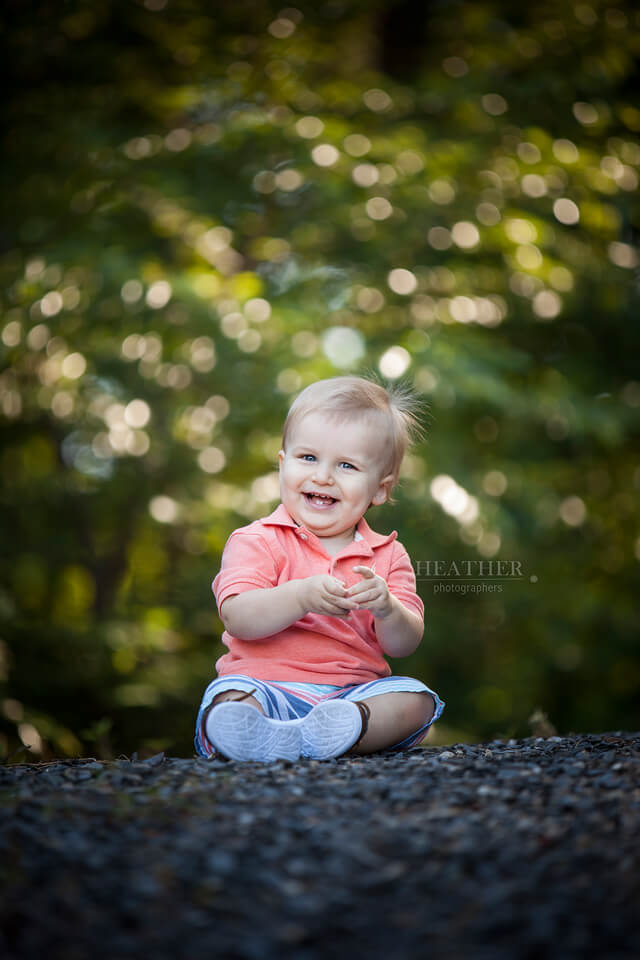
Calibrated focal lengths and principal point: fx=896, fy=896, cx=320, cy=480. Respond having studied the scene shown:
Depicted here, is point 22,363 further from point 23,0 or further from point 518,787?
point 518,787

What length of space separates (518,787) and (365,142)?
4860 millimetres

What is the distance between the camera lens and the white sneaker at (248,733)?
2.20m

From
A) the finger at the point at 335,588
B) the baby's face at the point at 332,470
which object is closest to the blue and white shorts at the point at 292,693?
the finger at the point at 335,588

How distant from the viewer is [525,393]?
17.9 feet

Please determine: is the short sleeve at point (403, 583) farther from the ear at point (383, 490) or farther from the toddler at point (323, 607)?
the ear at point (383, 490)

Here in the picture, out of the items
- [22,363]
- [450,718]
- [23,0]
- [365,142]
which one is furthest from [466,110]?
[450,718]

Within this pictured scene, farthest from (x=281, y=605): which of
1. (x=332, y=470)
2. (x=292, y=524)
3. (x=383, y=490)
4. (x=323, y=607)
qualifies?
(x=383, y=490)

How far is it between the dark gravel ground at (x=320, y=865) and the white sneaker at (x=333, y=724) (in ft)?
0.84

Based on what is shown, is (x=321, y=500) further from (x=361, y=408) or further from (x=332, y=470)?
(x=361, y=408)

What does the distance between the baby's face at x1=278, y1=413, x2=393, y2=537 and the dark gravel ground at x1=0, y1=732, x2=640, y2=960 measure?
0.81 meters

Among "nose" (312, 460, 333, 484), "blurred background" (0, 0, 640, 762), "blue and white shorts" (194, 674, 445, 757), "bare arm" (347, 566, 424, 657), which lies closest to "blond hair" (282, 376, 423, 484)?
"nose" (312, 460, 333, 484)

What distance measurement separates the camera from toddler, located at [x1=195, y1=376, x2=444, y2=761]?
7.38 ft

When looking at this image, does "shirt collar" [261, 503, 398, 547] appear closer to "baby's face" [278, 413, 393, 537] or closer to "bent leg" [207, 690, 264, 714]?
"baby's face" [278, 413, 393, 537]

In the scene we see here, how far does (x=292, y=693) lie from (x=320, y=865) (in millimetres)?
1000
